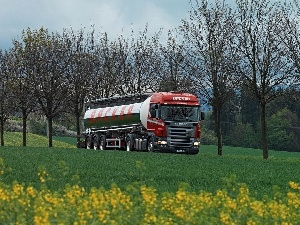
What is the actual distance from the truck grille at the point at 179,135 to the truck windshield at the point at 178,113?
48cm

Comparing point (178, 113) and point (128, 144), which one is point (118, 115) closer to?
point (128, 144)

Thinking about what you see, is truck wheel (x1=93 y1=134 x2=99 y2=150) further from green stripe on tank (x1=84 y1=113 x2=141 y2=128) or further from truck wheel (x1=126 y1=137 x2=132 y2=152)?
truck wheel (x1=126 y1=137 x2=132 y2=152)

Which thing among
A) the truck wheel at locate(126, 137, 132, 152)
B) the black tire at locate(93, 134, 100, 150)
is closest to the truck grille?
the truck wheel at locate(126, 137, 132, 152)

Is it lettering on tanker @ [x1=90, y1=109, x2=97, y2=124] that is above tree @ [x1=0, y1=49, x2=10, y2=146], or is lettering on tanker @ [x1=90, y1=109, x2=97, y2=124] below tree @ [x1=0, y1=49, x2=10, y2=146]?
below

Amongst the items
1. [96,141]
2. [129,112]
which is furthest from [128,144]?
[96,141]

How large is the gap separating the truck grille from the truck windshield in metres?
0.48

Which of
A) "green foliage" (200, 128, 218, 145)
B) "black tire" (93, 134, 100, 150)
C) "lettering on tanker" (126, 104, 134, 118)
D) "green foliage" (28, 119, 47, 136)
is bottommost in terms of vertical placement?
"black tire" (93, 134, 100, 150)

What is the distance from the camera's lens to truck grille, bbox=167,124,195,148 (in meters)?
44.8

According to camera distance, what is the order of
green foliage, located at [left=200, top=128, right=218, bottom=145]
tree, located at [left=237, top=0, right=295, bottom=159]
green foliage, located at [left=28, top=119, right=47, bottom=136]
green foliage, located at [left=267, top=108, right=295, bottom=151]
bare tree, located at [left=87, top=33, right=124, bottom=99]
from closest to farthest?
1. tree, located at [left=237, top=0, right=295, bottom=159]
2. bare tree, located at [left=87, top=33, right=124, bottom=99]
3. green foliage, located at [left=267, top=108, right=295, bottom=151]
4. green foliage, located at [left=200, top=128, right=218, bottom=145]
5. green foliage, located at [left=28, top=119, right=47, bottom=136]

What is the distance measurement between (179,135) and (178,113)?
134 centimetres

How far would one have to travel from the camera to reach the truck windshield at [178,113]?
44812 millimetres

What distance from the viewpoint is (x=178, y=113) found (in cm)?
4491

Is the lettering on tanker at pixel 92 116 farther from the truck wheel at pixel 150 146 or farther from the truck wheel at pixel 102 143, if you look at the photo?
the truck wheel at pixel 150 146

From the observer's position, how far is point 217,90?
1897 inches
